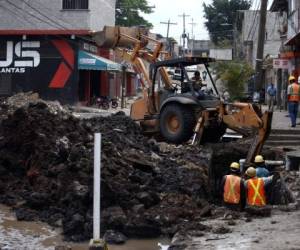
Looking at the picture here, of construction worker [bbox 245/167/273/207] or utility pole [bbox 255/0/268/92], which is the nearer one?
construction worker [bbox 245/167/273/207]

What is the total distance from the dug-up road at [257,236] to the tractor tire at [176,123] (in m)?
7.41

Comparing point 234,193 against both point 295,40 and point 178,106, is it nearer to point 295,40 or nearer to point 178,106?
point 178,106

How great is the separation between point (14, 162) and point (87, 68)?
29697mm

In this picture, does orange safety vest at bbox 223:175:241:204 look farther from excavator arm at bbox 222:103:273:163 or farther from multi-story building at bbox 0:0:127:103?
multi-story building at bbox 0:0:127:103

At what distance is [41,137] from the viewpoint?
12.3 meters

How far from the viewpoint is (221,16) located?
8888 centimetres

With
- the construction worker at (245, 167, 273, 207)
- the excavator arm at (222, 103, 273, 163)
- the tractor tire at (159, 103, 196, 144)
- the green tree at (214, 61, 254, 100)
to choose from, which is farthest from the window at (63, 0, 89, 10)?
the construction worker at (245, 167, 273, 207)

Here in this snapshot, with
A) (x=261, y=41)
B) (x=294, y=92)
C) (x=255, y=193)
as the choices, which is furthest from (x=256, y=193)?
(x=261, y=41)

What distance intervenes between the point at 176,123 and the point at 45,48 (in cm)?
2554

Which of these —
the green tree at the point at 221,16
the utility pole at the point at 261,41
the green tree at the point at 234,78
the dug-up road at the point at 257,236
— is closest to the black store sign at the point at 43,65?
the green tree at the point at 234,78

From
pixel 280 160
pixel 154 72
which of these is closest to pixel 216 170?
pixel 280 160

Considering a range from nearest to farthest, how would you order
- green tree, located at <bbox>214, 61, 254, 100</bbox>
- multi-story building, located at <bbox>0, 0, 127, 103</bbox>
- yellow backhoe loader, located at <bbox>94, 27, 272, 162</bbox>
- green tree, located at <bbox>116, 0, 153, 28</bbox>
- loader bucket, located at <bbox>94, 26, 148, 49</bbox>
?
1. yellow backhoe loader, located at <bbox>94, 27, 272, 162</bbox>
2. loader bucket, located at <bbox>94, 26, 148, 49</bbox>
3. multi-story building, located at <bbox>0, 0, 127, 103</bbox>
4. green tree, located at <bbox>214, 61, 254, 100</bbox>
5. green tree, located at <bbox>116, 0, 153, 28</bbox>

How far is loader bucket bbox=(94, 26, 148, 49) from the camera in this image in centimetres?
1884

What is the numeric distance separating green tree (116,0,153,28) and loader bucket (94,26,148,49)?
56581mm
